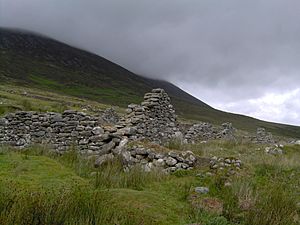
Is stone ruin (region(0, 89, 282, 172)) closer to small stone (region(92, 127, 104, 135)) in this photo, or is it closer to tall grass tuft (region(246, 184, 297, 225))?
small stone (region(92, 127, 104, 135))

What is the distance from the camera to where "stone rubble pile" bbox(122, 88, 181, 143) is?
631 inches

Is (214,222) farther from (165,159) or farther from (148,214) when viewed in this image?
(165,159)

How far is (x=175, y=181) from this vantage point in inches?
381

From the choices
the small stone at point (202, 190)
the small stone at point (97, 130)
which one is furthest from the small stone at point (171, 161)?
the small stone at point (97, 130)

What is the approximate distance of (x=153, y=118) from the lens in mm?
16859

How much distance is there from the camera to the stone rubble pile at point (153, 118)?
631 inches

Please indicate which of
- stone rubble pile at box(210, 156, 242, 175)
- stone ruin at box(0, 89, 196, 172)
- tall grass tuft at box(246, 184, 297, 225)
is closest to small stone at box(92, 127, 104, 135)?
stone ruin at box(0, 89, 196, 172)

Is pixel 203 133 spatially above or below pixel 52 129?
above

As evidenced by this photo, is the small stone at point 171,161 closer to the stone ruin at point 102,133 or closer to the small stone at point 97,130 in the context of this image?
the stone ruin at point 102,133

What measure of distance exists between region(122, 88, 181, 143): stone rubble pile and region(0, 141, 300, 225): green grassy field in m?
4.46

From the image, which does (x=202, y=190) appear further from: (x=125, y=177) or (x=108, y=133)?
(x=108, y=133)

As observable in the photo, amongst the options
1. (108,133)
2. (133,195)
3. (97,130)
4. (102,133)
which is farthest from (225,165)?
(97,130)

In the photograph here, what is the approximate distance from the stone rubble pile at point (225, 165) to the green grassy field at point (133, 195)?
0.29m

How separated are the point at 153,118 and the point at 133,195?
945 centimetres
